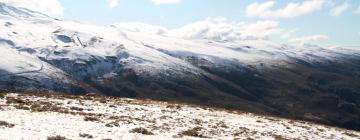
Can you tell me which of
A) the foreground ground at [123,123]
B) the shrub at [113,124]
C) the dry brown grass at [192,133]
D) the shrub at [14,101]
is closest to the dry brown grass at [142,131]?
the foreground ground at [123,123]

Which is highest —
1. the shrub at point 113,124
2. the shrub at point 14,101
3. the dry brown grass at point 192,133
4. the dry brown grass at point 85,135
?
the shrub at point 14,101

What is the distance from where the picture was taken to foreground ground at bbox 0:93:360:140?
2758 cm

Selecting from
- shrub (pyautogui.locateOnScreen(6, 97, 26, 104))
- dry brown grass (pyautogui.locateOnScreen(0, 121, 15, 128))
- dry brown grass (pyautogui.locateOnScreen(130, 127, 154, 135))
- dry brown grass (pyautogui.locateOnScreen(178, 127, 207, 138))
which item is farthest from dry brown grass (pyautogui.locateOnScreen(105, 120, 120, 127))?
shrub (pyautogui.locateOnScreen(6, 97, 26, 104))

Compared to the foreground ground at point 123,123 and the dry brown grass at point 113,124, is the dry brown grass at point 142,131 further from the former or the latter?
the dry brown grass at point 113,124

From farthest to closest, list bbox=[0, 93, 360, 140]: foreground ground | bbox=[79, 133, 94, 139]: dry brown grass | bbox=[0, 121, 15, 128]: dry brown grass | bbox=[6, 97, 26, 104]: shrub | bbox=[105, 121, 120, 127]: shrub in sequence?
1. bbox=[6, 97, 26, 104]: shrub
2. bbox=[105, 121, 120, 127]: shrub
3. bbox=[0, 93, 360, 140]: foreground ground
4. bbox=[0, 121, 15, 128]: dry brown grass
5. bbox=[79, 133, 94, 139]: dry brown grass

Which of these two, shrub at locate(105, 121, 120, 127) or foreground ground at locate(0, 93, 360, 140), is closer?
foreground ground at locate(0, 93, 360, 140)

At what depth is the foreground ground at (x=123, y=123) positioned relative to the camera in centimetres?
2758

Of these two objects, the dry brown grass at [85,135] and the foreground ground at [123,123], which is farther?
the foreground ground at [123,123]

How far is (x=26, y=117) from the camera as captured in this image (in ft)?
99.9

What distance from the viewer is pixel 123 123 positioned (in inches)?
1275

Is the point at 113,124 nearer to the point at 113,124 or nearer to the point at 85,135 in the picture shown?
the point at 113,124

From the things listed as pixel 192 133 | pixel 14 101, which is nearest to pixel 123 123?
pixel 192 133

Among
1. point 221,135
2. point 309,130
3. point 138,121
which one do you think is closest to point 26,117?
point 138,121

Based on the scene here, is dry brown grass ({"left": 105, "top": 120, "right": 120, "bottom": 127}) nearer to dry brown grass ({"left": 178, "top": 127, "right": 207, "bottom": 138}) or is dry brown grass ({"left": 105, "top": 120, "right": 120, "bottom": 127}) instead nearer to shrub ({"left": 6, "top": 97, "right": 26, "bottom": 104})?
dry brown grass ({"left": 178, "top": 127, "right": 207, "bottom": 138})
